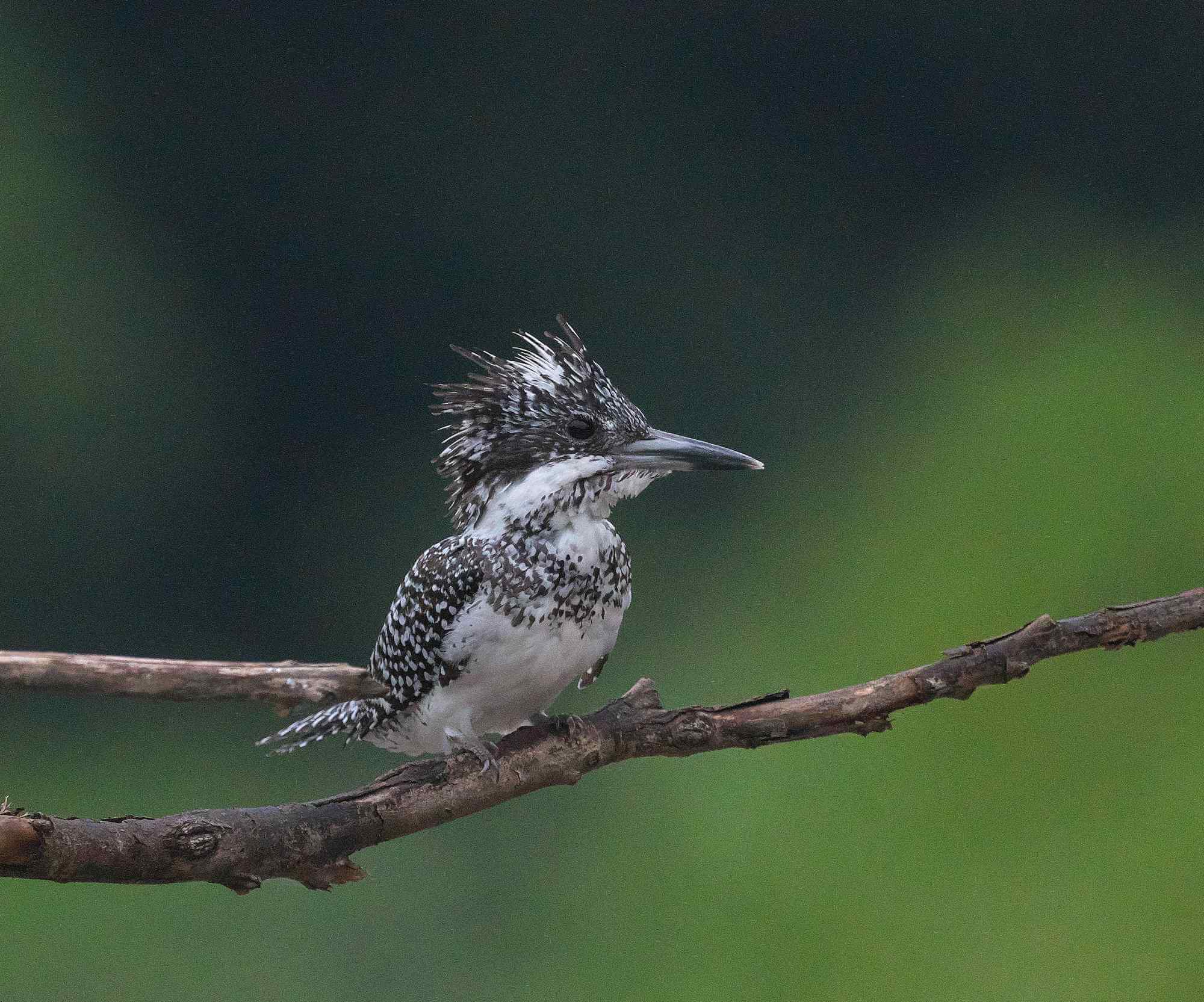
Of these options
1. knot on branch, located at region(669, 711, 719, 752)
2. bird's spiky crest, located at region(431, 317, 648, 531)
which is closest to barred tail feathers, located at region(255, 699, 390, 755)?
bird's spiky crest, located at region(431, 317, 648, 531)

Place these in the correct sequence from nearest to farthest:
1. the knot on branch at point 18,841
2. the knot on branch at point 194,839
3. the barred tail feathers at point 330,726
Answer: the knot on branch at point 18,841 → the knot on branch at point 194,839 → the barred tail feathers at point 330,726

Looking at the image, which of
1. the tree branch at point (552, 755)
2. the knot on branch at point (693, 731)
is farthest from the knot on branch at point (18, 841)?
the knot on branch at point (693, 731)

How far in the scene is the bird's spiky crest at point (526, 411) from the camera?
87.4 inches

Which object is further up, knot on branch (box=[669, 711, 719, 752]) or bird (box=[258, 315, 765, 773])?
bird (box=[258, 315, 765, 773])

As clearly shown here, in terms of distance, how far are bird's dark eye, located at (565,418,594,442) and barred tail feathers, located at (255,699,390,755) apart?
589 mm

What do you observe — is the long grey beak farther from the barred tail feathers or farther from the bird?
the barred tail feathers

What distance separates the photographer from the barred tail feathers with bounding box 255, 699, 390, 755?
241 centimetres

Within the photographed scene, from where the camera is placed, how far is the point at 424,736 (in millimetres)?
2379

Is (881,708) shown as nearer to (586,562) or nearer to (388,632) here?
(586,562)

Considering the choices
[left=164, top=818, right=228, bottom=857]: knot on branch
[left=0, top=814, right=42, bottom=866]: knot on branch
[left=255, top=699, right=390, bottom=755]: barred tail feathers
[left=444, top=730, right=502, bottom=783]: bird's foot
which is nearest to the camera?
[left=0, top=814, right=42, bottom=866]: knot on branch

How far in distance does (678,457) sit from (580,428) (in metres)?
0.16

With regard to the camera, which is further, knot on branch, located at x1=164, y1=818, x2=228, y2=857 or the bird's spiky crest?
the bird's spiky crest

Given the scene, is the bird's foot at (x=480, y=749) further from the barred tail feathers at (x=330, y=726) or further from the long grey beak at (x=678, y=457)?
the long grey beak at (x=678, y=457)

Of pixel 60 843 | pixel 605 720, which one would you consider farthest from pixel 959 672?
pixel 60 843
